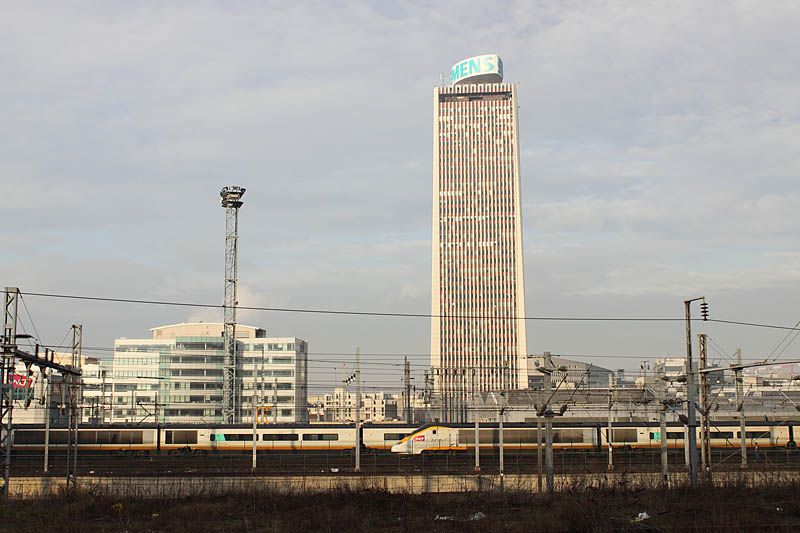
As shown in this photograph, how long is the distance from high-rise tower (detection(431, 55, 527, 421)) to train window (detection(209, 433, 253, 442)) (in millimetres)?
89688

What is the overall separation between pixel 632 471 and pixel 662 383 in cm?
541

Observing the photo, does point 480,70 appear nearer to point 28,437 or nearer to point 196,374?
point 196,374

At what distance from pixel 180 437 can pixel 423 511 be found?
4773 cm

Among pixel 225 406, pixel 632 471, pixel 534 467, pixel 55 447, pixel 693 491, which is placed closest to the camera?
pixel 693 491

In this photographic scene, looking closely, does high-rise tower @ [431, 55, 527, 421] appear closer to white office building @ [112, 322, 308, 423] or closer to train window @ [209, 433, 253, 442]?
white office building @ [112, 322, 308, 423]

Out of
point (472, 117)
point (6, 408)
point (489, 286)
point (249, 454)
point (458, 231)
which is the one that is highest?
point (472, 117)

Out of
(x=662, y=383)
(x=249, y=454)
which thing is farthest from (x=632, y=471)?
(x=249, y=454)

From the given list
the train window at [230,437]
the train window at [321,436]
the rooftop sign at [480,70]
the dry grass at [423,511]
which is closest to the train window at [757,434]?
the train window at [321,436]

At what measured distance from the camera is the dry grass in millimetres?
26219

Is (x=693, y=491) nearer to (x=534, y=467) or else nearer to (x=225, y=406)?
(x=534, y=467)

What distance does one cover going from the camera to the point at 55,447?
7062 cm

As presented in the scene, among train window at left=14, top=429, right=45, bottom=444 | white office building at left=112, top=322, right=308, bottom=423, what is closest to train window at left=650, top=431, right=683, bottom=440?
train window at left=14, top=429, right=45, bottom=444

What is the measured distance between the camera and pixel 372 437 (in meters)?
72.6

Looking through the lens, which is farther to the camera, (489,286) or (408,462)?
(489,286)
